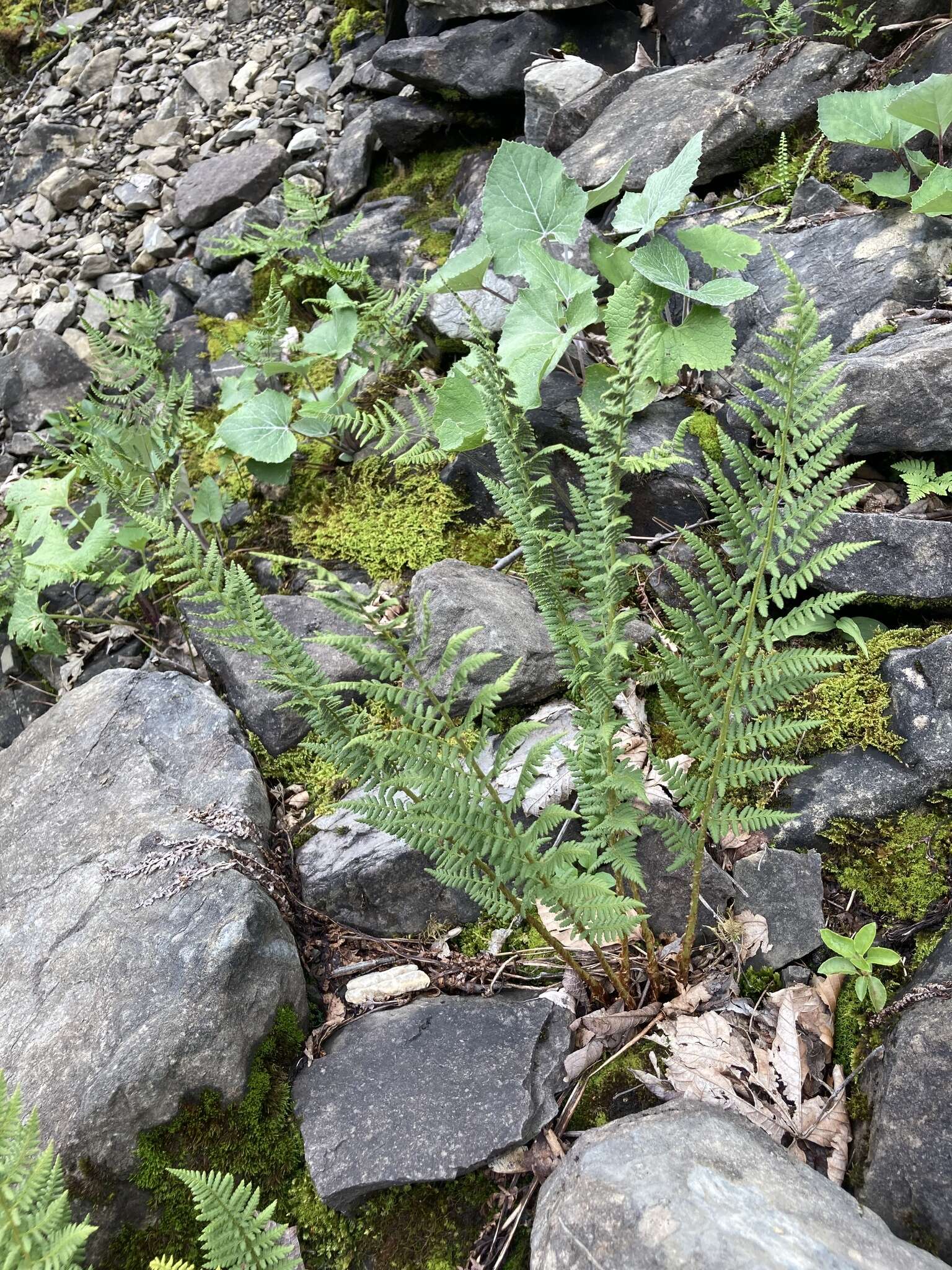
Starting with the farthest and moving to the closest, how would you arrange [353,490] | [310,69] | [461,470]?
1. [310,69]
2. [353,490]
3. [461,470]

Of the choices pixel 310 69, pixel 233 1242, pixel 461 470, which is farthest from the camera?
pixel 310 69

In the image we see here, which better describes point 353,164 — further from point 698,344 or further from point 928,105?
point 928,105

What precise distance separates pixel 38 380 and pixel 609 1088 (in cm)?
467

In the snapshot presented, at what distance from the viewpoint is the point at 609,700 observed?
6.54ft

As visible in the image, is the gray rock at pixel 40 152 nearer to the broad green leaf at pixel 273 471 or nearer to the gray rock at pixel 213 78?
the gray rock at pixel 213 78

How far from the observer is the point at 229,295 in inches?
198

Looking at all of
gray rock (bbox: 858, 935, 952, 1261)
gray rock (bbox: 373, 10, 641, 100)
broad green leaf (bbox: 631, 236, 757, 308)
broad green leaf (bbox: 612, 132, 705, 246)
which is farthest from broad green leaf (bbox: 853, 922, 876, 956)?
gray rock (bbox: 373, 10, 641, 100)

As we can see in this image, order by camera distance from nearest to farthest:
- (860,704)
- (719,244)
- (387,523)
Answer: (860,704), (719,244), (387,523)

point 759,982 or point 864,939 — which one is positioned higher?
point 864,939

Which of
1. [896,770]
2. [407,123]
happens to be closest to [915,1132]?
[896,770]

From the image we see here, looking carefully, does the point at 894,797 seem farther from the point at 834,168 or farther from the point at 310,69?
the point at 310,69

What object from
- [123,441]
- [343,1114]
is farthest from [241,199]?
[343,1114]

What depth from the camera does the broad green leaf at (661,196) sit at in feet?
10.2

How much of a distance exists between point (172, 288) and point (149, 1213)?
4893mm
